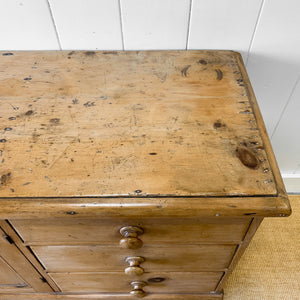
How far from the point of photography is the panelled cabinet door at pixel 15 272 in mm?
698

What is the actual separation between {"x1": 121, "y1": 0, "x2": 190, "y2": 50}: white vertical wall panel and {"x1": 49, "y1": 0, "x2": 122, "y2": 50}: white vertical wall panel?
29 mm

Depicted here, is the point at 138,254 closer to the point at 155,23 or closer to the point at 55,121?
the point at 55,121

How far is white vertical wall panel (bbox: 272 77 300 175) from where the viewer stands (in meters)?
1.00

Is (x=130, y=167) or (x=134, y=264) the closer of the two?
(x=130, y=167)

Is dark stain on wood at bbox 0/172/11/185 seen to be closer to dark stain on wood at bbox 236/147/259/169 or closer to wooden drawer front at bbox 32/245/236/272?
wooden drawer front at bbox 32/245/236/272

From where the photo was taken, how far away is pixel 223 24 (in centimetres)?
76

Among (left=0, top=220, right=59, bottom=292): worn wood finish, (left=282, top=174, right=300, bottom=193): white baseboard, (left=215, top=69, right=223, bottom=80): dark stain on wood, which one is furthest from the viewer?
(left=282, top=174, right=300, bottom=193): white baseboard

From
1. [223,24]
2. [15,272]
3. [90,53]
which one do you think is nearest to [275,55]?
[223,24]

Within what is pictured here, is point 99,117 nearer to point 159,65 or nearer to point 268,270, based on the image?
point 159,65

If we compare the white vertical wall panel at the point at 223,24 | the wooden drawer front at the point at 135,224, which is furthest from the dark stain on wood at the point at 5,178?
the white vertical wall panel at the point at 223,24

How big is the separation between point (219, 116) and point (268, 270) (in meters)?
0.81

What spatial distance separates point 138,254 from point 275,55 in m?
0.69

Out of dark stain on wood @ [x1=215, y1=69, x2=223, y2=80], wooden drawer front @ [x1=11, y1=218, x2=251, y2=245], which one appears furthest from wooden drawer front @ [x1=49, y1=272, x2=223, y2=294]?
dark stain on wood @ [x1=215, y1=69, x2=223, y2=80]

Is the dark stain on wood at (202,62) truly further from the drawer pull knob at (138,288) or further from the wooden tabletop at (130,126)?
the drawer pull knob at (138,288)
